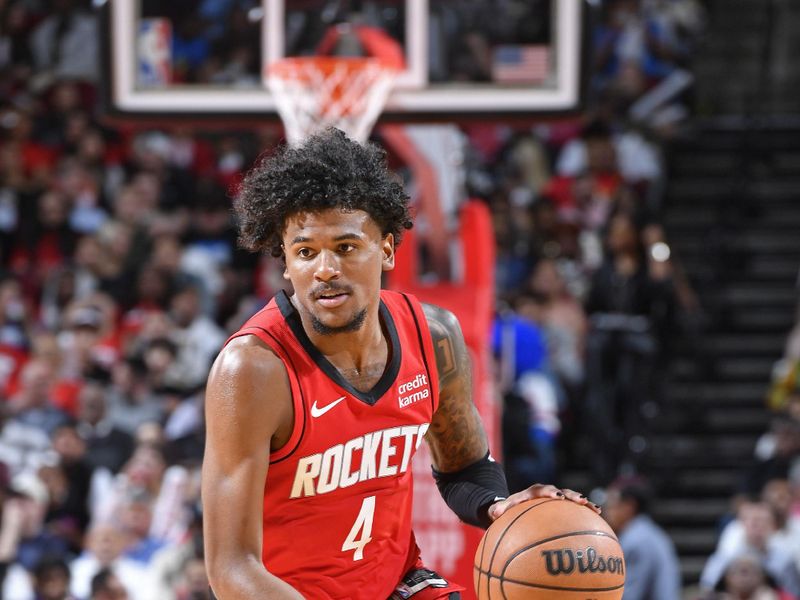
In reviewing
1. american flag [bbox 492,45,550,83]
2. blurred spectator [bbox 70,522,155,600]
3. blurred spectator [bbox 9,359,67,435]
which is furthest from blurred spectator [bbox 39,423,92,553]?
american flag [bbox 492,45,550,83]

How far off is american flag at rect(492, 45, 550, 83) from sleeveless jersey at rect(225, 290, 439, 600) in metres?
3.51

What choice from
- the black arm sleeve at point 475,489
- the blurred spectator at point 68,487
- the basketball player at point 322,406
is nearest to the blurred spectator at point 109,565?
the blurred spectator at point 68,487

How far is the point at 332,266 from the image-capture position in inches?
135

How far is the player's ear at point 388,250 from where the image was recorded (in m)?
3.64

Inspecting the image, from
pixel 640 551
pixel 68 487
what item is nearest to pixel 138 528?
pixel 68 487

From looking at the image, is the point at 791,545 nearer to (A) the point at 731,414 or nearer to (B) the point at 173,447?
(A) the point at 731,414

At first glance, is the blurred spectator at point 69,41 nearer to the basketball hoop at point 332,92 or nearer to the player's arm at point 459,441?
the basketball hoop at point 332,92

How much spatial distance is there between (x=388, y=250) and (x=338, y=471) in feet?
1.89

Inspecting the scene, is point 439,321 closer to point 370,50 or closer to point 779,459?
point 370,50

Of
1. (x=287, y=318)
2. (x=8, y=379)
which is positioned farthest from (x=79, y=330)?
(x=287, y=318)

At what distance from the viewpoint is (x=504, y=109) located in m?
6.87

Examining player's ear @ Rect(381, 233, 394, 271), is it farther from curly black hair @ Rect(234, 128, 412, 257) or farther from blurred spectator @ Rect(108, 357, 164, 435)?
blurred spectator @ Rect(108, 357, 164, 435)

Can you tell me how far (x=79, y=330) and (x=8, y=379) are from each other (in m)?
0.59

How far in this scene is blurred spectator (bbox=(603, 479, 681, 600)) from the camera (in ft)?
24.7
